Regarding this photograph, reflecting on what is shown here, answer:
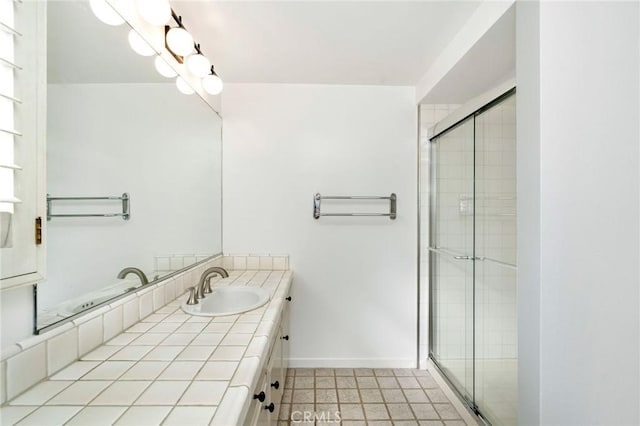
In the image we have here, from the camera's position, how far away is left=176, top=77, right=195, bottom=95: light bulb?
5.18 ft

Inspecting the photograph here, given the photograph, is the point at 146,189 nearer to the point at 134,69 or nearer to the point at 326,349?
the point at 134,69

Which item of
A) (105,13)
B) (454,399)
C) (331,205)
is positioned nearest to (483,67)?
(331,205)

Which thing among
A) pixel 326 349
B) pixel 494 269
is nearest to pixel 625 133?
pixel 494 269

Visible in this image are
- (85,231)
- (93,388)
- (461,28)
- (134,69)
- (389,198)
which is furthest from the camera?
(389,198)

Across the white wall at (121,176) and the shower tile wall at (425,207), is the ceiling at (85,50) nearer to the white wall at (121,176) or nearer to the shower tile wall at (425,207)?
the white wall at (121,176)

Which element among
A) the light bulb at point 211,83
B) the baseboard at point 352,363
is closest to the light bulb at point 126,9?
the light bulb at point 211,83

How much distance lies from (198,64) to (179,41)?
0.68 ft

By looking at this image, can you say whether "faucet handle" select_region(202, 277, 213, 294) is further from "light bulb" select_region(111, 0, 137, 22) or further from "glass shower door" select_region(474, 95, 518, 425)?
"glass shower door" select_region(474, 95, 518, 425)

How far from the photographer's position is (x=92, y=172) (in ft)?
3.17

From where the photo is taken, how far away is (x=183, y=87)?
1.64 metres

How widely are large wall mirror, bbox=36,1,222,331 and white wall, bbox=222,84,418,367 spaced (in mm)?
592

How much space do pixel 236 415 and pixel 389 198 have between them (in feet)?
6.12

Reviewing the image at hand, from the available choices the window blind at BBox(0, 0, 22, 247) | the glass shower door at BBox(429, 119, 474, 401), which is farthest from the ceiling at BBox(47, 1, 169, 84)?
the glass shower door at BBox(429, 119, 474, 401)

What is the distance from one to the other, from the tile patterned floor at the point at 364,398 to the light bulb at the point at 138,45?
2085 millimetres
